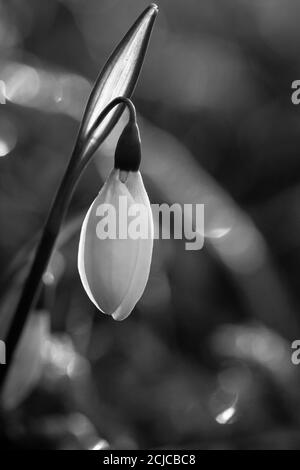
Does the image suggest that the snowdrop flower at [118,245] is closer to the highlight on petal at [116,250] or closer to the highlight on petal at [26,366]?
the highlight on petal at [116,250]

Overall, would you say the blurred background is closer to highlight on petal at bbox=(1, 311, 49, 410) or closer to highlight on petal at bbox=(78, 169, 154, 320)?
highlight on petal at bbox=(1, 311, 49, 410)

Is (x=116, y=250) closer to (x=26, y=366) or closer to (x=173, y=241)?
(x=26, y=366)

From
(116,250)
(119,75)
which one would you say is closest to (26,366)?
(116,250)
